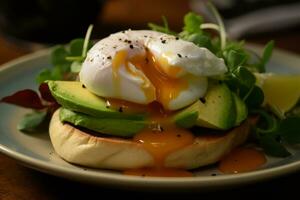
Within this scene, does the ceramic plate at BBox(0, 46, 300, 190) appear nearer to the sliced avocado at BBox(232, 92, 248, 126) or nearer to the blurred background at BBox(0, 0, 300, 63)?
the sliced avocado at BBox(232, 92, 248, 126)

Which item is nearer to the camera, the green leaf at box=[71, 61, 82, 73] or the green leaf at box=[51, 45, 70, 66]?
the green leaf at box=[71, 61, 82, 73]

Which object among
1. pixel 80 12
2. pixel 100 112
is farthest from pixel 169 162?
pixel 80 12

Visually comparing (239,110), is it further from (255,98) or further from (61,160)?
(61,160)

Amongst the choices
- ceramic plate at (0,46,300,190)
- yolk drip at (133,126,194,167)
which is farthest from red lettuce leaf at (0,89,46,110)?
yolk drip at (133,126,194,167)

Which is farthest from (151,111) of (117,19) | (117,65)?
(117,19)

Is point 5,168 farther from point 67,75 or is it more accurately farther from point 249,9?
point 249,9

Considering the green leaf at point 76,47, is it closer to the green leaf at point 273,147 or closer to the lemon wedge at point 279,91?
the lemon wedge at point 279,91
